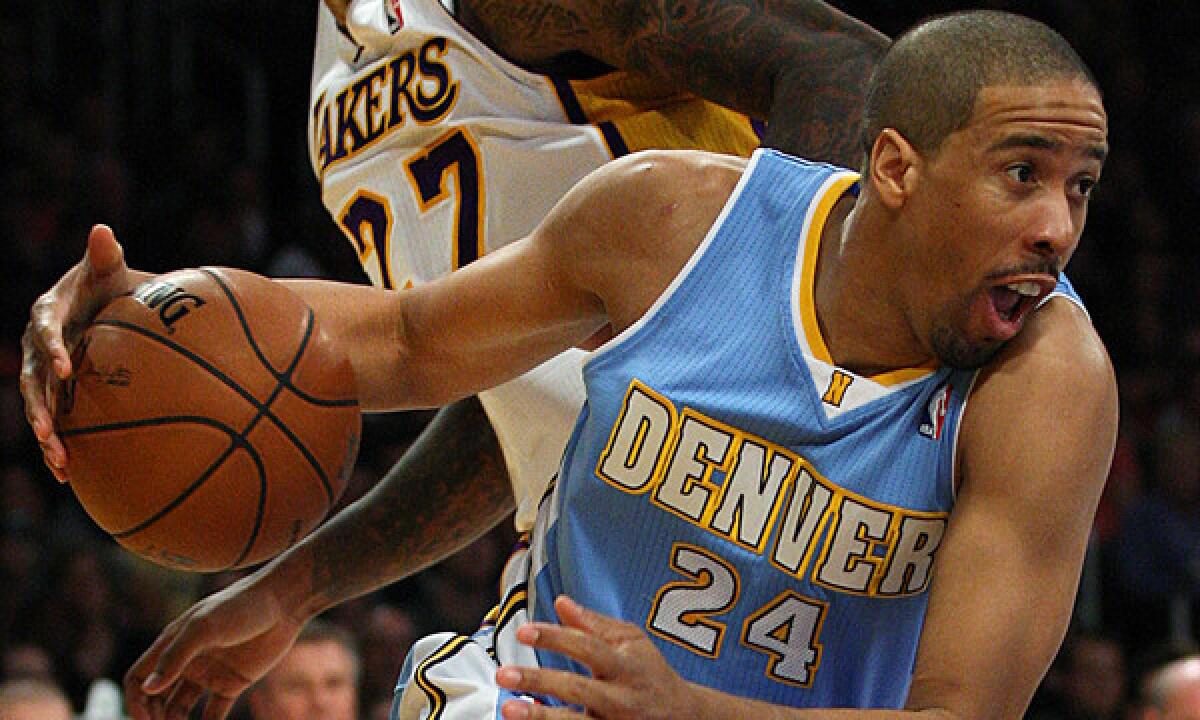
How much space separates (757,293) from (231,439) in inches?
26.2

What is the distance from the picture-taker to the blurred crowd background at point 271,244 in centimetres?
571

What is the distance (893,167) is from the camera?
2027 millimetres

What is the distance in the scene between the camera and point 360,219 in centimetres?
308

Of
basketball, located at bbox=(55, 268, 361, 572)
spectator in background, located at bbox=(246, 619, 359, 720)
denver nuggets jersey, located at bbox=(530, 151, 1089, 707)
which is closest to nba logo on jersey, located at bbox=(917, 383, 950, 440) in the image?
denver nuggets jersey, located at bbox=(530, 151, 1089, 707)

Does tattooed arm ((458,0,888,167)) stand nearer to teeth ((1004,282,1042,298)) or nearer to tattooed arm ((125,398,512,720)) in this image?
teeth ((1004,282,1042,298))

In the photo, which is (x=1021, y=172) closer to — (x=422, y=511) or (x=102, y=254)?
(x=102, y=254)

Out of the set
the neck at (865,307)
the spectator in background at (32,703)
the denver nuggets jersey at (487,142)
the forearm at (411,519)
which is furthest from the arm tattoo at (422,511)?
the spectator in background at (32,703)

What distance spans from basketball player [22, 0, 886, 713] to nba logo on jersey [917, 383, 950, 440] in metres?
0.57

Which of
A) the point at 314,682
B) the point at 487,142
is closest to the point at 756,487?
the point at 487,142

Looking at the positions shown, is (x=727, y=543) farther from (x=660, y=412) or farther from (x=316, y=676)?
(x=316, y=676)

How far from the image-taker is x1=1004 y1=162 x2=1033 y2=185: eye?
1.92 metres

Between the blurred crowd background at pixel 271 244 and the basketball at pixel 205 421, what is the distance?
3.16m

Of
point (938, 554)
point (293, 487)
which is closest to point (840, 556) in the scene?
point (938, 554)

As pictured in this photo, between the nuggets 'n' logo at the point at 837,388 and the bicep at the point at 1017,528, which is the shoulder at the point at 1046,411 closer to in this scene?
the bicep at the point at 1017,528
